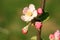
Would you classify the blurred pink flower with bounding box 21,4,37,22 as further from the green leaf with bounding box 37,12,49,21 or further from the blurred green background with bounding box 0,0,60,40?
the blurred green background with bounding box 0,0,60,40

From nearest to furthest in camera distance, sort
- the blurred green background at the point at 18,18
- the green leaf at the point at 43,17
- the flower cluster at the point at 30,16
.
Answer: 1. the flower cluster at the point at 30,16
2. the green leaf at the point at 43,17
3. the blurred green background at the point at 18,18

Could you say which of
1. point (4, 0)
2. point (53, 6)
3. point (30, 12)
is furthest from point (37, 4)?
point (30, 12)

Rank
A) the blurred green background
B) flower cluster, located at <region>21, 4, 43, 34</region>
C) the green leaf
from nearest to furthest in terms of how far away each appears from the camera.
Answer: flower cluster, located at <region>21, 4, 43, 34</region> < the green leaf < the blurred green background

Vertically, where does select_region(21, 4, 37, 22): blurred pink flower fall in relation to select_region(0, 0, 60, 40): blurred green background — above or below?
above

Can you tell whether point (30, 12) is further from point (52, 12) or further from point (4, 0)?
point (4, 0)

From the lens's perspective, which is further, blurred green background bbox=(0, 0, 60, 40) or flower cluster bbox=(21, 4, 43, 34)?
blurred green background bbox=(0, 0, 60, 40)

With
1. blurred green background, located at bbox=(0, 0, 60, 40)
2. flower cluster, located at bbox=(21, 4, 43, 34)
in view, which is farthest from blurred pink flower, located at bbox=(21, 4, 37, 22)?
blurred green background, located at bbox=(0, 0, 60, 40)

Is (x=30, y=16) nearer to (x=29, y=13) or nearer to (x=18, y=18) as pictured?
(x=29, y=13)

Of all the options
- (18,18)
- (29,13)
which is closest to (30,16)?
(29,13)

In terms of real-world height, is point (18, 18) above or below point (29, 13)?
below

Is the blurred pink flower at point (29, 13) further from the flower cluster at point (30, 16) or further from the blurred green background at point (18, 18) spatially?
the blurred green background at point (18, 18)

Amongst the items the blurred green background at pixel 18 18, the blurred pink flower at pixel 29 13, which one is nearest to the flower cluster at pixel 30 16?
the blurred pink flower at pixel 29 13
